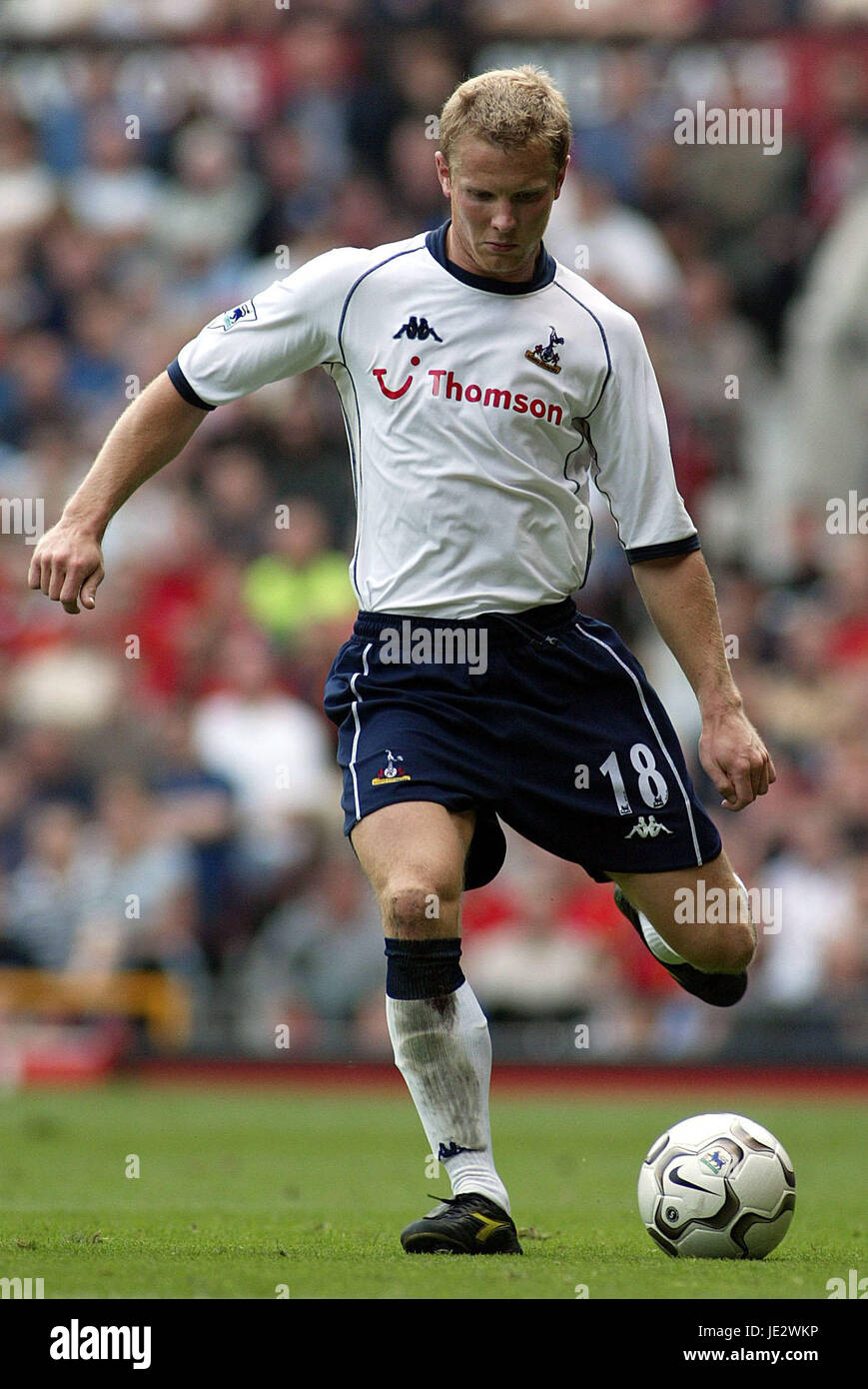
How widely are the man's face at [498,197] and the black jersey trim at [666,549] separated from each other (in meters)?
0.83

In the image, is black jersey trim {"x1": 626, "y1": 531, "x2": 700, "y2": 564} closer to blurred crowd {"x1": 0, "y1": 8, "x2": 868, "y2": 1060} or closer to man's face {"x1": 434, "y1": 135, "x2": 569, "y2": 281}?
man's face {"x1": 434, "y1": 135, "x2": 569, "y2": 281}

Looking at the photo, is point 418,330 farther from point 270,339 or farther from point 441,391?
point 270,339

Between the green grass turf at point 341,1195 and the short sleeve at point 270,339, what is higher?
the short sleeve at point 270,339

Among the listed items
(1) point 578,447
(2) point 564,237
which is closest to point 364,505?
(1) point 578,447

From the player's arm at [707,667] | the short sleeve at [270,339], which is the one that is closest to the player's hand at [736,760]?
the player's arm at [707,667]

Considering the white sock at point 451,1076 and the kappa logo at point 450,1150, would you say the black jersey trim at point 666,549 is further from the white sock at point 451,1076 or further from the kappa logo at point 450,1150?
the kappa logo at point 450,1150

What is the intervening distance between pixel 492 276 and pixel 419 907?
169 centimetres

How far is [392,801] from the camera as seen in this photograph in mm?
5387

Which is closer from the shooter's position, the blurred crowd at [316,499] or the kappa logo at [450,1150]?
the kappa logo at [450,1150]

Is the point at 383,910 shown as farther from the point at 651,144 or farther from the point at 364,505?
the point at 651,144

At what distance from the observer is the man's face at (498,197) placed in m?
5.34

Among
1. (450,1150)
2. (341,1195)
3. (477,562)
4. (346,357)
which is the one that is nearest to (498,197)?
(346,357)

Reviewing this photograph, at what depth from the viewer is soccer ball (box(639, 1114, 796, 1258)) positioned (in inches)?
214

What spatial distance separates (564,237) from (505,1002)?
16.0ft
